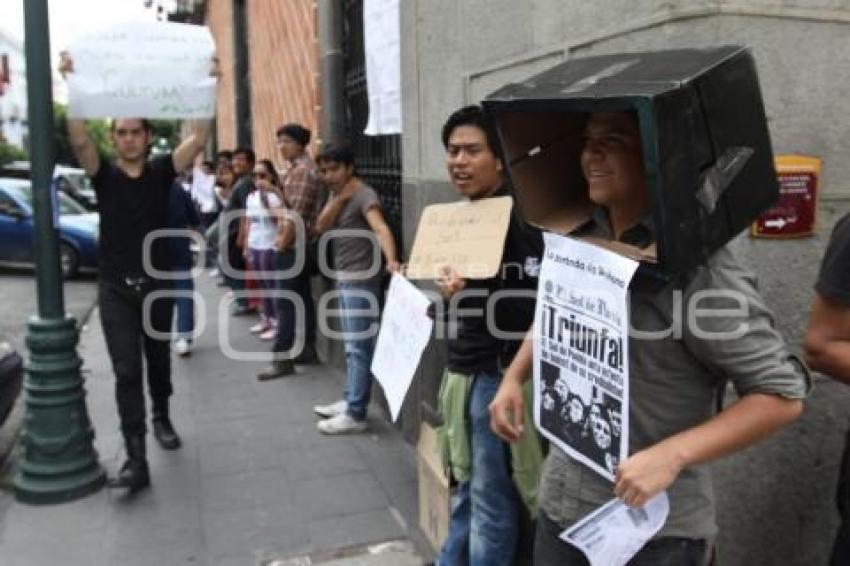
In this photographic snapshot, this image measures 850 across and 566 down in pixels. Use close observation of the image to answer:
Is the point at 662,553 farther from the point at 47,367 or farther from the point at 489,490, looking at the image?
the point at 47,367

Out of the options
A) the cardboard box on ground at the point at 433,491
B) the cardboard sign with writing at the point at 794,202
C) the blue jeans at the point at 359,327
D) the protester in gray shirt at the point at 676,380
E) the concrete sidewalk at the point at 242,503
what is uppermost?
the cardboard sign with writing at the point at 794,202

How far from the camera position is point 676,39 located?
94.5 inches

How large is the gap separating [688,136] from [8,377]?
487 cm

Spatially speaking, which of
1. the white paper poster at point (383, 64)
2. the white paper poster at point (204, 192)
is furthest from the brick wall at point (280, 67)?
the white paper poster at point (383, 64)

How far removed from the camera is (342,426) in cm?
538

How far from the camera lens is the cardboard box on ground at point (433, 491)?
341 centimetres

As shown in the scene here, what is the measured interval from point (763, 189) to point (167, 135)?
52.5 m

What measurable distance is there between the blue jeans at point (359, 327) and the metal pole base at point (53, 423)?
1630 mm

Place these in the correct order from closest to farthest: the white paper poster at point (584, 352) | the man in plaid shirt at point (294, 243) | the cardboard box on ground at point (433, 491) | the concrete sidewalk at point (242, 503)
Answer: the white paper poster at point (584, 352), the cardboard box on ground at point (433, 491), the concrete sidewalk at point (242, 503), the man in plaid shirt at point (294, 243)

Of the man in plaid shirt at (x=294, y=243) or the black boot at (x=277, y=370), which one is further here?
the black boot at (x=277, y=370)

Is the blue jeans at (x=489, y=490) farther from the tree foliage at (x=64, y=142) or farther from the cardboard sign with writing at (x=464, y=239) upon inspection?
Result: the tree foliage at (x=64, y=142)

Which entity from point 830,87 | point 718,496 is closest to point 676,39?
point 830,87

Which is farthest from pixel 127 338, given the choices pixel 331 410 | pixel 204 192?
pixel 204 192

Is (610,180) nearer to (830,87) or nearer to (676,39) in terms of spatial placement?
(676,39)
